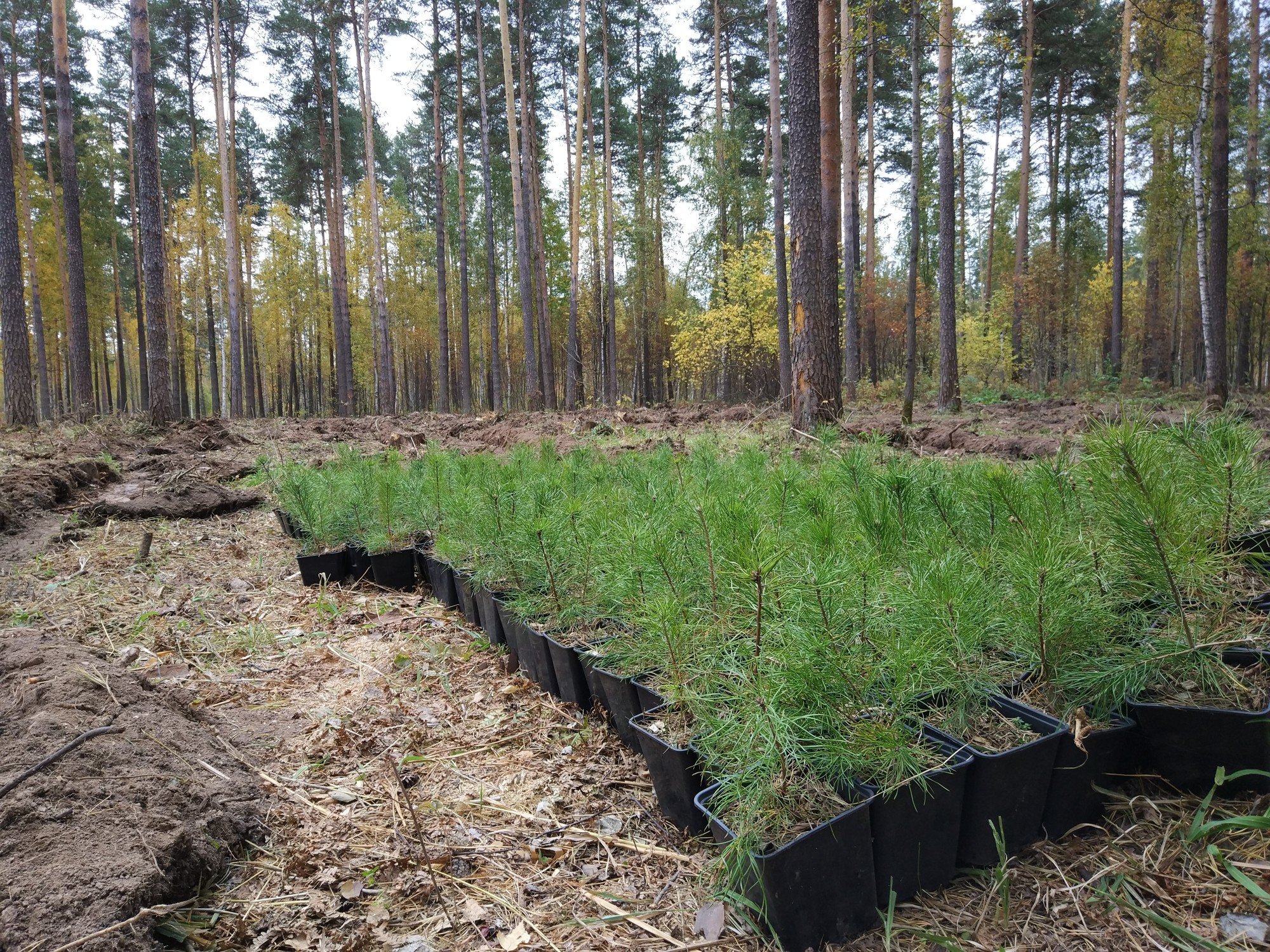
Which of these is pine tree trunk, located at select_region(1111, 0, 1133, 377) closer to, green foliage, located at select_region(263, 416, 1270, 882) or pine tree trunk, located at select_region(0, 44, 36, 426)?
green foliage, located at select_region(263, 416, 1270, 882)

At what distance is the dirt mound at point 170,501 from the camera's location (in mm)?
5168

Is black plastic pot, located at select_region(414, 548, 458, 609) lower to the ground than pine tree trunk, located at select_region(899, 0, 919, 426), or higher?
lower

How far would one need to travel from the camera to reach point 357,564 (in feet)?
14.2

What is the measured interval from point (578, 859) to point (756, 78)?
25.3 m

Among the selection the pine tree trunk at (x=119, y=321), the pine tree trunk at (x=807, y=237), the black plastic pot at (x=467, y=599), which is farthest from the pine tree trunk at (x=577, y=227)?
the pine tree trunk at (x=119, y=321)

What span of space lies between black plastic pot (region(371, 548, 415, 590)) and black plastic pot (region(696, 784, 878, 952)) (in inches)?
128

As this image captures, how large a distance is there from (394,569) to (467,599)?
939 mm

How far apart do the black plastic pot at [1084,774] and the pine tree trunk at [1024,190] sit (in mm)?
18627

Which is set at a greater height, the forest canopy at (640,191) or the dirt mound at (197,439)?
the forest canopy at (640,191)

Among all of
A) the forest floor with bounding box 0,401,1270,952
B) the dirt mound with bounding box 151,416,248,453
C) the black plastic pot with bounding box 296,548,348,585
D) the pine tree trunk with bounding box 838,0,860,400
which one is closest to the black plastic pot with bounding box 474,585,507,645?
the forest floor with bounding box 0,401,1270,952

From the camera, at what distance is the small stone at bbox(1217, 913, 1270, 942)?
1.10 metres

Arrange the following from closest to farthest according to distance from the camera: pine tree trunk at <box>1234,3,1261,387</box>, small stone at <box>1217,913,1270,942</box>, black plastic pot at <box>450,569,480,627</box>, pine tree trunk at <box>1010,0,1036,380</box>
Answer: small stone at <box>1217,913,1270,942</box>
black plastic pot at <box>450,569,480,627</box>
pine tree trunk at <box>1234,3,1261,387</box>
pine tree trunk at <box>1010,0,1036,380</box>

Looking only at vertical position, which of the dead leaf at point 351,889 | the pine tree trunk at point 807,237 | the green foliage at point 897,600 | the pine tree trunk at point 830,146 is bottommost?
the dead leaf at point 351,889

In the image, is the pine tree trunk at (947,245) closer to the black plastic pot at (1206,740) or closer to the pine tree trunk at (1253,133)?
the pine tree trunk at (1253,133)
